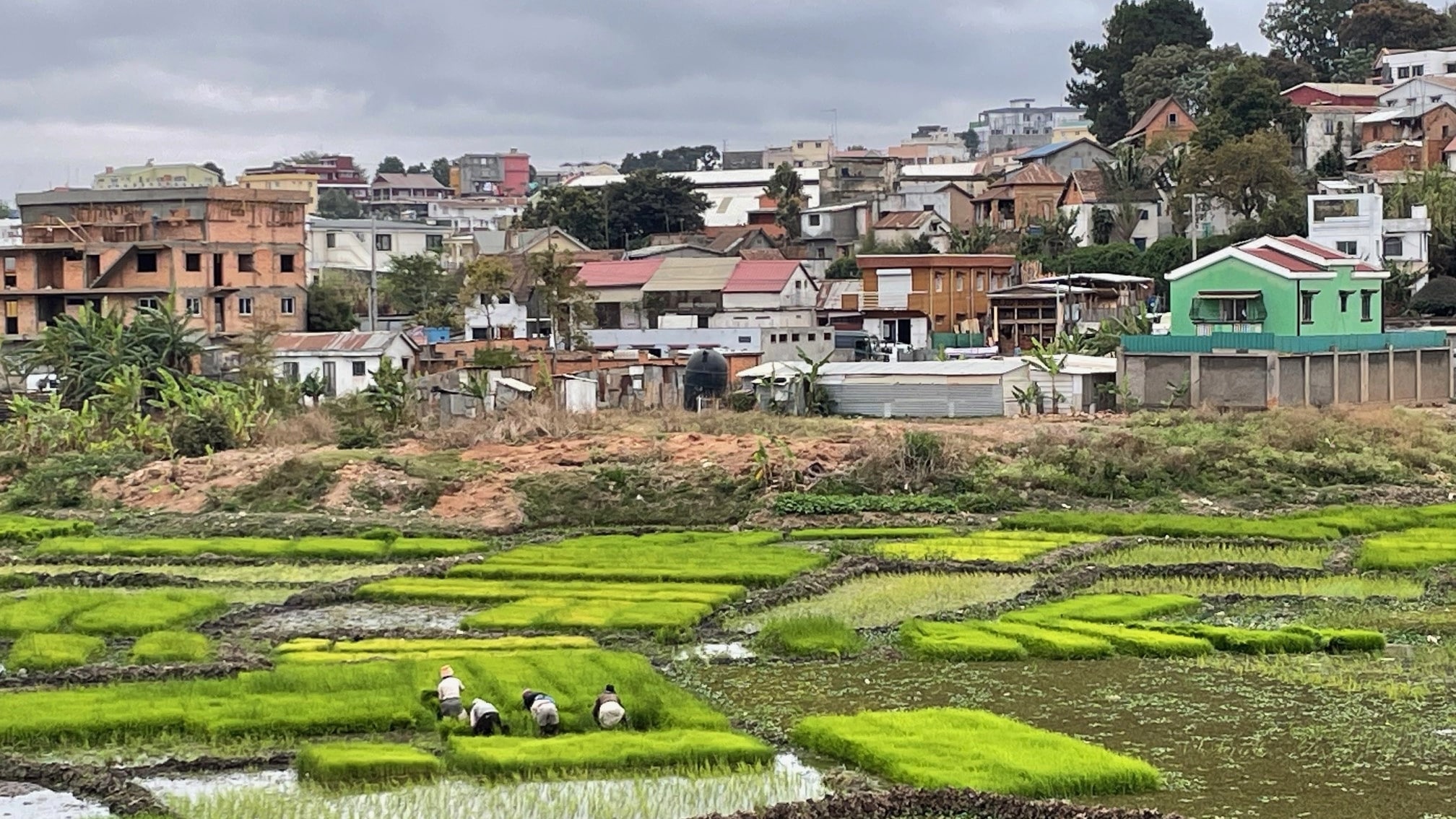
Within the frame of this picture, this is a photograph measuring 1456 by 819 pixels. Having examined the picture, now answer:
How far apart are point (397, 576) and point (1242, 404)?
2125 centimetres

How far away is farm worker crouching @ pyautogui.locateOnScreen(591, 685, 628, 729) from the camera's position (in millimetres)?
17859

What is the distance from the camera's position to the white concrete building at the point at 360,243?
82.3 metres

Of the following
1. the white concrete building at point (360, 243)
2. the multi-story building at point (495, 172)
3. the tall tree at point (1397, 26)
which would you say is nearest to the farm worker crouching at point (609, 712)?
the white concrete building at point (360, 243)

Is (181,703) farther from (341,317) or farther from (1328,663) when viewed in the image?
(341,317)

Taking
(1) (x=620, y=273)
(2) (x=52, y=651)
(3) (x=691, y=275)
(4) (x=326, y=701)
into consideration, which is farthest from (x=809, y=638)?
(1) (x=620, y=273)

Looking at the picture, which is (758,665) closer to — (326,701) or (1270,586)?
(326,701)

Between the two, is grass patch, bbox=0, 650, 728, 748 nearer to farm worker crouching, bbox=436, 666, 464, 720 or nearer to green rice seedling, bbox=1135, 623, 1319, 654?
farm worker crouching, bbox=436, 666, 464, 720

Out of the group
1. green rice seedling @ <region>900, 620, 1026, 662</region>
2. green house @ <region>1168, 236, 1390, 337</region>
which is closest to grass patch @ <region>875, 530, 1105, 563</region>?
green rice seedling @ <region>900, 620, 1026, 662</region>

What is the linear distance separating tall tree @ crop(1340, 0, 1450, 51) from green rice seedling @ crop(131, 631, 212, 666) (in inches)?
3397

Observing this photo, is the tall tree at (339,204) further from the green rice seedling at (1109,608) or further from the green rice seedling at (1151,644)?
the green rice seedling at (1151,644)

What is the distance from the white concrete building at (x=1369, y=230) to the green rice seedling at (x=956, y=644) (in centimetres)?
3636

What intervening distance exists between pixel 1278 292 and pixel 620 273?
25309mm

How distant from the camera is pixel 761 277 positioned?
62375 millimetres

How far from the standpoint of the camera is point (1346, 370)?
142 feet
